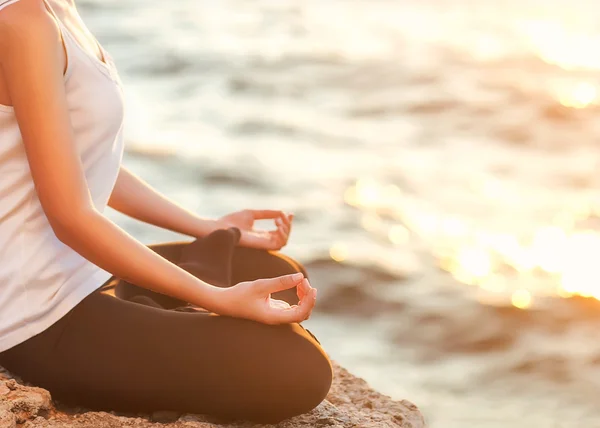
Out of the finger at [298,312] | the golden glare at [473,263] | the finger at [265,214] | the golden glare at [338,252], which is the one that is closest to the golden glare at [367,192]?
the golden glare at [338,252]

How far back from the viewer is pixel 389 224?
6.74 meters

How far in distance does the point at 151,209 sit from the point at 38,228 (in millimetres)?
756

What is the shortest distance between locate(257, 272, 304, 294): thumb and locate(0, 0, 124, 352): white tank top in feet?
1.59

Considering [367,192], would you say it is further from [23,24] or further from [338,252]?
[23,24]

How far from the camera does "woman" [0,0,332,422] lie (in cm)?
227

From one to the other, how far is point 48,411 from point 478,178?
17.8 feet

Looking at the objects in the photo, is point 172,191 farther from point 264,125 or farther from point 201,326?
point 201,326

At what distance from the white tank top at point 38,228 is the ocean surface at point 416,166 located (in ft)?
7.85

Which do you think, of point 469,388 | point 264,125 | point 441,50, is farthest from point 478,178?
point 441,50

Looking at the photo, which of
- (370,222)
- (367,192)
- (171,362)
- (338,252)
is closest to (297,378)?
(171,362)

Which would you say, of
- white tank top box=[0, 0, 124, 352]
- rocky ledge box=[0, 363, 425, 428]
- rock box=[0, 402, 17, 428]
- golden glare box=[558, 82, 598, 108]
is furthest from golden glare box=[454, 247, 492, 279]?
rock box=[0, 402, 17, 428]

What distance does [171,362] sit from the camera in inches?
92.4

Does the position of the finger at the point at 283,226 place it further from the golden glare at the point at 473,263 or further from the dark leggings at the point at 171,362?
the golden glare at the point at 473,263

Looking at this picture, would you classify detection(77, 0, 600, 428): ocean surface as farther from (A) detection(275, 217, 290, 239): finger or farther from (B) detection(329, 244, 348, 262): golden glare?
(A) detection(275, 217, 290, 239): finger
